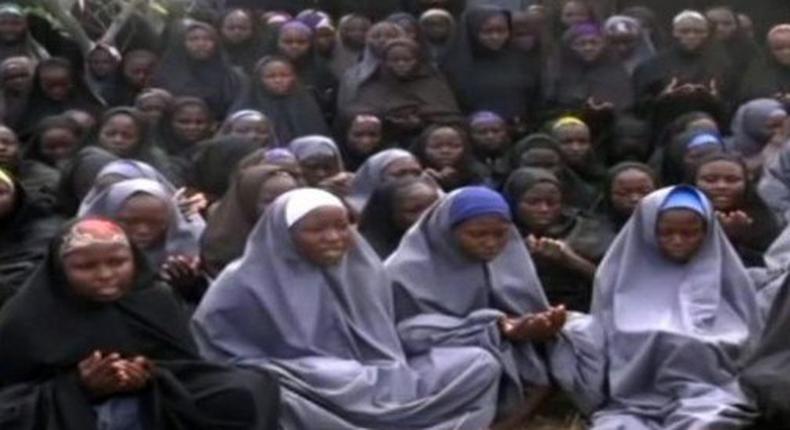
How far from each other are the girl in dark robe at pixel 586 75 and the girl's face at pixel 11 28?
127 inches

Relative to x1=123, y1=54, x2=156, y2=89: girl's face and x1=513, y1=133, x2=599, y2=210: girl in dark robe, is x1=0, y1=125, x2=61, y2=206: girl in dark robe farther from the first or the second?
x1=513, y1=133, x2=599, y2=210: girl in dark robe

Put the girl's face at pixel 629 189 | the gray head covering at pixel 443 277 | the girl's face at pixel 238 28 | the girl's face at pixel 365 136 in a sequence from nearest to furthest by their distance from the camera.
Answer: the gray head covering at pixel 443 277
the girl's face at pixel 629 189
the girl's face at pixel 365 136
the girl's face at pixel 238 28

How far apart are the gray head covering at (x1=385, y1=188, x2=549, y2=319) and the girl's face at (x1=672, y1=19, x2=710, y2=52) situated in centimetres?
432

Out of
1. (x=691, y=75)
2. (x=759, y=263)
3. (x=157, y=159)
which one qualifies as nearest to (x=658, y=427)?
(x=759, y=263)

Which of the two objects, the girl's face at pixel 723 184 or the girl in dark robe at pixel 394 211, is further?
the girl's face at pixel 723 184

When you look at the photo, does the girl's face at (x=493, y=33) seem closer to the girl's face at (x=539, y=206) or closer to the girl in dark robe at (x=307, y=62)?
the girl in dark robe at (x=307, y=62)

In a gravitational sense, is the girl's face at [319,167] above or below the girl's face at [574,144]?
above

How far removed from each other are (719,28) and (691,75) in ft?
1.70

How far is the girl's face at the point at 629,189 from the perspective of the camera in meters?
7.44

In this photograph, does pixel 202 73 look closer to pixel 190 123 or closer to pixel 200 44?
pixel 200 44

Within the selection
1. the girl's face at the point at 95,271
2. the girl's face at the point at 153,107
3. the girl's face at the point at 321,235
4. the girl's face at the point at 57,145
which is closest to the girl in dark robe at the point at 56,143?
the girl's face at the point at 57,145

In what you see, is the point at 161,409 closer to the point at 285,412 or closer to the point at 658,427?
the point at 285,412

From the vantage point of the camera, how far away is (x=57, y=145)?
865 cm

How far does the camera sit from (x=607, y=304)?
6.22 m
